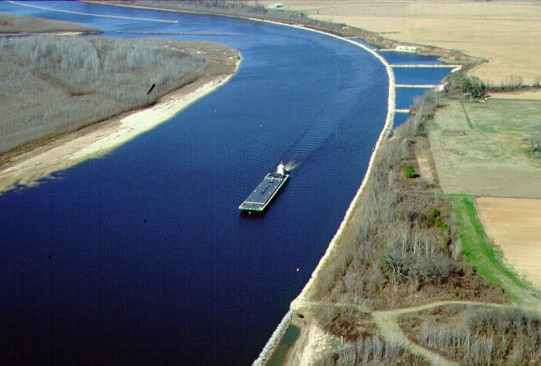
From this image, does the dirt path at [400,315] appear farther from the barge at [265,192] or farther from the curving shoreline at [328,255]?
the barge at [265,192]

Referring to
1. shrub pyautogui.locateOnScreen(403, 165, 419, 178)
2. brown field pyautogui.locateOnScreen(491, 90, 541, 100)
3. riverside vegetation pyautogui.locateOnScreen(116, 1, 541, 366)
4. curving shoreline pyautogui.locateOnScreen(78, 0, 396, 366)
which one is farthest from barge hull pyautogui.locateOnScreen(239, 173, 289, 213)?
brown field pyautogui.locateOnScreen(491, 90, 541, 100)

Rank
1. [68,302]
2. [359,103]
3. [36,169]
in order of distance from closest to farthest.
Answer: [68,302], [36,169], [359,103]

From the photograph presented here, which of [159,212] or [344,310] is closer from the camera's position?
[344,310]

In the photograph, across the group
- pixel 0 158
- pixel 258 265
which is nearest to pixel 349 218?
pixel 258 265

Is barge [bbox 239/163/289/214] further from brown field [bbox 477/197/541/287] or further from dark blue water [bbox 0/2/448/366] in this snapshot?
brown field [bbox 477/197/541/287]

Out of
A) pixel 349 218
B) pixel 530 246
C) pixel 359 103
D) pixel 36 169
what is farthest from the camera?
pixel 359 103

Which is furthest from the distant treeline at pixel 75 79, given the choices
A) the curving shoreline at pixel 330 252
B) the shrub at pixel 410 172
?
the shrub at pixel 410 172

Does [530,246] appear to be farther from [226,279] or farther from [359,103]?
[359,103]

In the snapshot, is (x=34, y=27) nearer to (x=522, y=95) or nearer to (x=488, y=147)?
(x=522, y=95)
